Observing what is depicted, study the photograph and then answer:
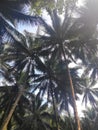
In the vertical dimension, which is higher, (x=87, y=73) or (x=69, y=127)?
(x=87, y=73)

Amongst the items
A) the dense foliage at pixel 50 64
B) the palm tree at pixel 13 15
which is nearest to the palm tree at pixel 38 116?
the dense foliage at pixel 50 64

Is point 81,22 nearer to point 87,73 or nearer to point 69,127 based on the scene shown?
point 87,73

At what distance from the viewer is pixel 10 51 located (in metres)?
30.6

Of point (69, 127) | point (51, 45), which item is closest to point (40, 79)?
point (51, 45)

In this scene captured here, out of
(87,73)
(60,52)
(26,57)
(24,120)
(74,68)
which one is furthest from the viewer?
(87,73)

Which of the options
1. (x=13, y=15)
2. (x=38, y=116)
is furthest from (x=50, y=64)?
(x=13, y=15)

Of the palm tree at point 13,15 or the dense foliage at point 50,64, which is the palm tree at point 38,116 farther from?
the palm tree at point 13,15

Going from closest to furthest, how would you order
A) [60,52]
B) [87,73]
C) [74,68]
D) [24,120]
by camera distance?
1. [60,52]
2. [74,68]
3. [24,120]
4. [87,73]

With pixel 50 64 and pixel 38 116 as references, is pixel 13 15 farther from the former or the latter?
pixel 38 116

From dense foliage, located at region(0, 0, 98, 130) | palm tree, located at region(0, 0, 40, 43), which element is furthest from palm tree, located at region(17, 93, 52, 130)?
palm tree, located at region(0, 0, 40, 43)

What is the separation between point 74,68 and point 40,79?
4.98 m

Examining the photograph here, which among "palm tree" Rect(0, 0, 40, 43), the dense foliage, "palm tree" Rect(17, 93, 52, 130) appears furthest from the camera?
"palm tree" Rect(17, 93, 52, 130)

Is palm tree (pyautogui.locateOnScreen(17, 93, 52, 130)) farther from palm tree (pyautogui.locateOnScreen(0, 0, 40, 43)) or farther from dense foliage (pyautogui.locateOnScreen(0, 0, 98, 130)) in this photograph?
palm tree (pyautogui.locateOnScreen(0, 0, 40, 43))

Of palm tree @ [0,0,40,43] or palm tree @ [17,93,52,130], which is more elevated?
palm tree @ [0,0,40,43]
